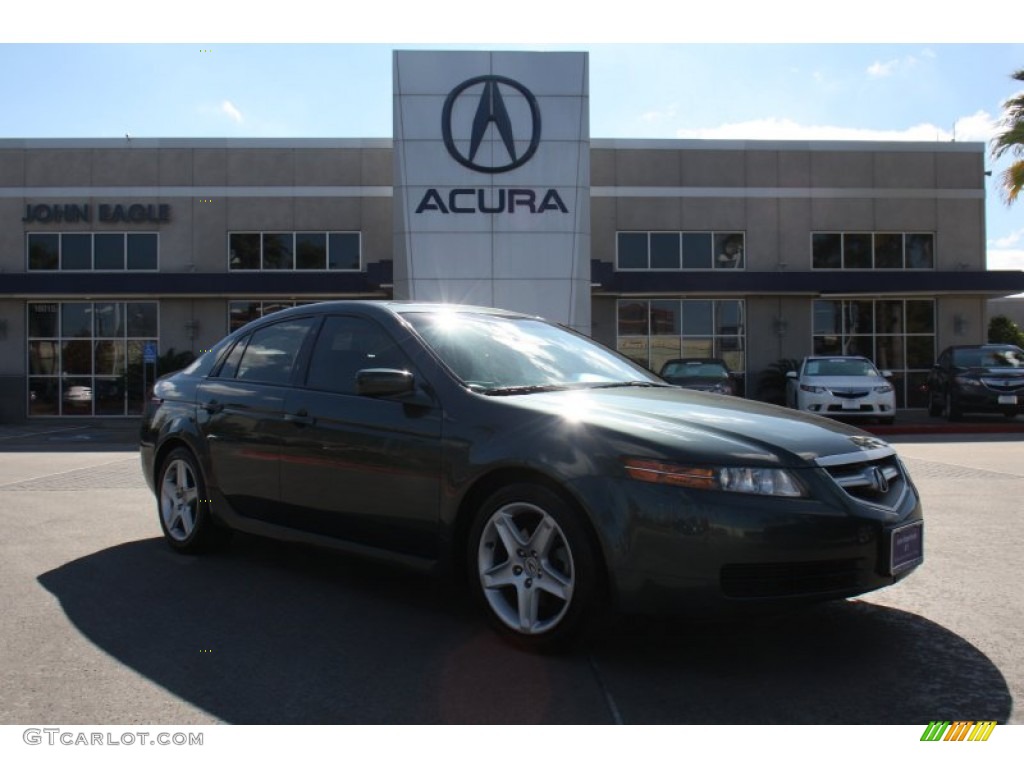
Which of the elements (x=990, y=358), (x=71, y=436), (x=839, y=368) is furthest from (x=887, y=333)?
(x=71, y=436)

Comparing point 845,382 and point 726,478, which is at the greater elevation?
point 845,382

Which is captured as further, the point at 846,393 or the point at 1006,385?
the point at 1006,385

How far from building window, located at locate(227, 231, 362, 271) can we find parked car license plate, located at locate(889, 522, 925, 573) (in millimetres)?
23090

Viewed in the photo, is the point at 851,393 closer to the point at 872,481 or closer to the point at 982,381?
the point at 982,381

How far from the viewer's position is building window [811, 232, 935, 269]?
2631 cm

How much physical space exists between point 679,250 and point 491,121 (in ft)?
23.2

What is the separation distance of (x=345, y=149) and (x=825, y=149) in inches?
550

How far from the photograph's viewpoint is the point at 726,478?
3.39 metres

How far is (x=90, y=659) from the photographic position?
372 cm

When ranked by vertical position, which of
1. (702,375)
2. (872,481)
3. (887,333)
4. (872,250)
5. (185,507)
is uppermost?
(872,250)

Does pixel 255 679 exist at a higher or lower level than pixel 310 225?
lower

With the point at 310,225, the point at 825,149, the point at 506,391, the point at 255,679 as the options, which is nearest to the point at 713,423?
the point at 506,391
